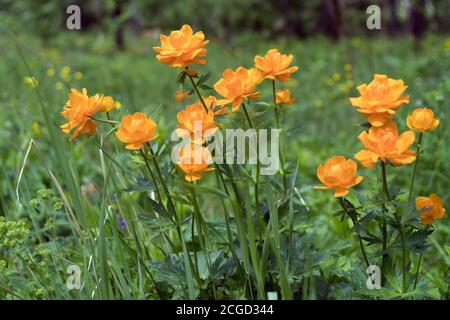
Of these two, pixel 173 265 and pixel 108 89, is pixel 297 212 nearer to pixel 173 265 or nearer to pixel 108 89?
pixel 173 265

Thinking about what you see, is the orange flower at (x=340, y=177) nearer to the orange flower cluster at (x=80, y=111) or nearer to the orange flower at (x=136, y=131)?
the orange flower at (x=136, y=131)

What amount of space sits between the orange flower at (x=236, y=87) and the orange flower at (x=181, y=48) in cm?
7

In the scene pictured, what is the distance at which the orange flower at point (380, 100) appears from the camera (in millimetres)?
995

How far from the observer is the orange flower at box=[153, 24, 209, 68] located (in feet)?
3.49

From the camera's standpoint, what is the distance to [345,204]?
3.62ft

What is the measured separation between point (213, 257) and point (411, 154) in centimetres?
46

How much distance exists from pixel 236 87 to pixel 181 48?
0.12 m

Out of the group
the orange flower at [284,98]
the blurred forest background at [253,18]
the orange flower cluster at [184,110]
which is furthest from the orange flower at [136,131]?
the blurred forest background at [253,18]

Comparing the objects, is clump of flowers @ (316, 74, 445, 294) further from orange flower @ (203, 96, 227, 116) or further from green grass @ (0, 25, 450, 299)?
orange flower @ (203, 96, 227, 116)

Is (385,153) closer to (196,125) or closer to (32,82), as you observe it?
(196,125)

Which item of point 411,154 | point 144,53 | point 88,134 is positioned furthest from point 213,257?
point 144,53

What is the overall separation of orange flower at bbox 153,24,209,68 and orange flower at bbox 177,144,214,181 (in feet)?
0.50

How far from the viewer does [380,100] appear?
1000mm

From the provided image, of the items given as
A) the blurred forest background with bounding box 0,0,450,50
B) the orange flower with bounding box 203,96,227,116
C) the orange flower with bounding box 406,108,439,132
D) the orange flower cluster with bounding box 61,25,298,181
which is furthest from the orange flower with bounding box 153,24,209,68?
the blurred forest background with bounding box 0,0,450,50
